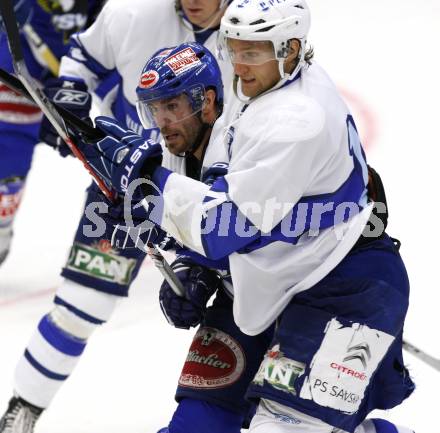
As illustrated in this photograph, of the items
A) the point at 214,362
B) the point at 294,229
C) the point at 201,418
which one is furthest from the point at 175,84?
the point at 201,418

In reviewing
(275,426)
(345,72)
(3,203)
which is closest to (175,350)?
(3,203)

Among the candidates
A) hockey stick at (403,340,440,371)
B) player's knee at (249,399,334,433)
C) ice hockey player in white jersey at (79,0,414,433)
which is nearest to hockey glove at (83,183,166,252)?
ice hockey player in white jersey at (79,0,414,433)

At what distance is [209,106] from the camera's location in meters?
3.16

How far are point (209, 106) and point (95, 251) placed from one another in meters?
0.88

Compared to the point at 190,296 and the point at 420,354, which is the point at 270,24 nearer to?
the point at 190,296

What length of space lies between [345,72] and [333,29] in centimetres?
47

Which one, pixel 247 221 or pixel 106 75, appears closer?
pixel 247 221

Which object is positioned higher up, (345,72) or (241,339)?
(241,339)

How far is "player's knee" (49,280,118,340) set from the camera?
3.81 metres

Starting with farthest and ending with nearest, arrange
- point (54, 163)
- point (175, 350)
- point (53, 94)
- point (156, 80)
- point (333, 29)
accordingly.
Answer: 1. point (333, 29)
2. point (54, 163)
3. point (175, 350)
4. point (53, 94)
5. point (156, 80)

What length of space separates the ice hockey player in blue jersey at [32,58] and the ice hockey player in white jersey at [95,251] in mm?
722

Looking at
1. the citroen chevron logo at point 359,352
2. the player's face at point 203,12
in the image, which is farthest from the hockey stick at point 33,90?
the player's face at point 203,12

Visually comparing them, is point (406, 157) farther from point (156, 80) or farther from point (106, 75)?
point (156, 80)

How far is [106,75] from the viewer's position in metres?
4.06
